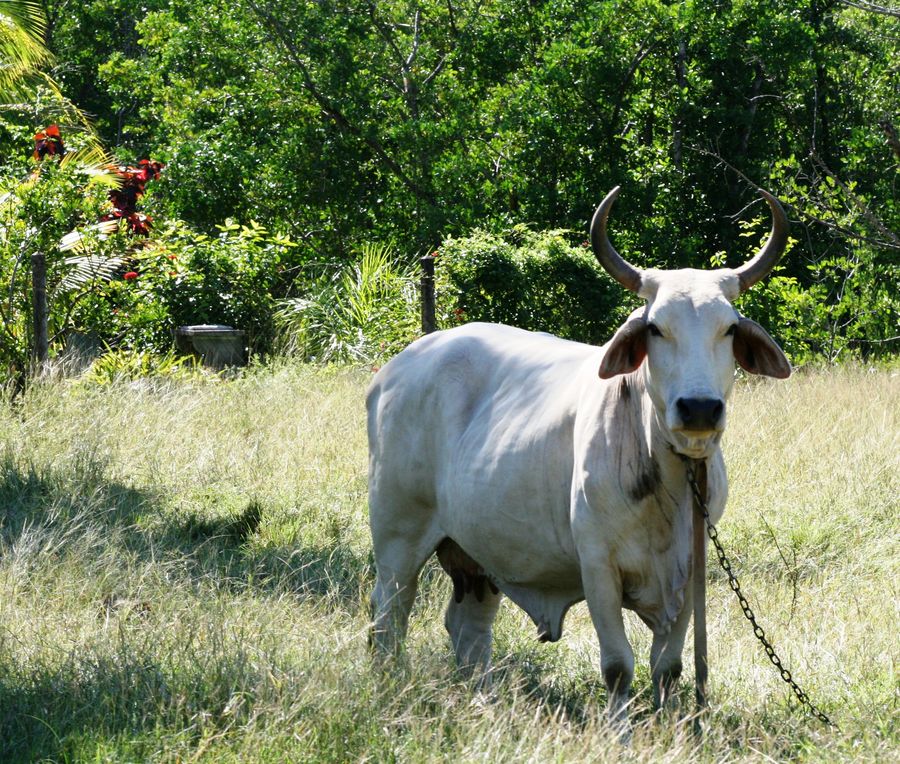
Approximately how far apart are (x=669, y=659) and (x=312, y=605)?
2.08 metres

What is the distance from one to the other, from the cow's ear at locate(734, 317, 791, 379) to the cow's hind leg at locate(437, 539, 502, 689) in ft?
5.47

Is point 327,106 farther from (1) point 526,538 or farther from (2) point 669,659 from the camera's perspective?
(2) point 669,659

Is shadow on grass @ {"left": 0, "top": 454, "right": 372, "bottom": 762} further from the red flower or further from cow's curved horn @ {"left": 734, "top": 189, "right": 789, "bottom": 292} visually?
the red flower

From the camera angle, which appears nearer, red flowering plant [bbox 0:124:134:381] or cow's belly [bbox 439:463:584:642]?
cow's belly [bbox 439:463:584:642]

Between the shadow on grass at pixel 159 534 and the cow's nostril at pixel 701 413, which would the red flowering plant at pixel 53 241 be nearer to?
the shadow on grass at pixel 159 534

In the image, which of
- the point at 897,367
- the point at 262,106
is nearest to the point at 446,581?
the point at 897,367

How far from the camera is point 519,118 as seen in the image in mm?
16641

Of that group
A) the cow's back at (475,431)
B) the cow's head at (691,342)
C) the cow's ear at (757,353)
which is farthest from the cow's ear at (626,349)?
the cow's back at (475,431)

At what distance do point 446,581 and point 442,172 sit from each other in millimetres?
11242

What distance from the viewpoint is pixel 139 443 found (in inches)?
340

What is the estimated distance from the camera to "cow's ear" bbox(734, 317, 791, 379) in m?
4.26

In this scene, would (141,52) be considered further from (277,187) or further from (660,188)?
(660,188)

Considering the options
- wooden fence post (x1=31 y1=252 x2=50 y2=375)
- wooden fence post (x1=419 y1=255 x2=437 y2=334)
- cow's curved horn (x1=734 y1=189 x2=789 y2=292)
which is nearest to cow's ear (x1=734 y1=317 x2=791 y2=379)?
cow's curved horn (x1=734 y1=189 x2=789 y2=292)

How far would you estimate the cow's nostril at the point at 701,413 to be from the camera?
3883 mm
